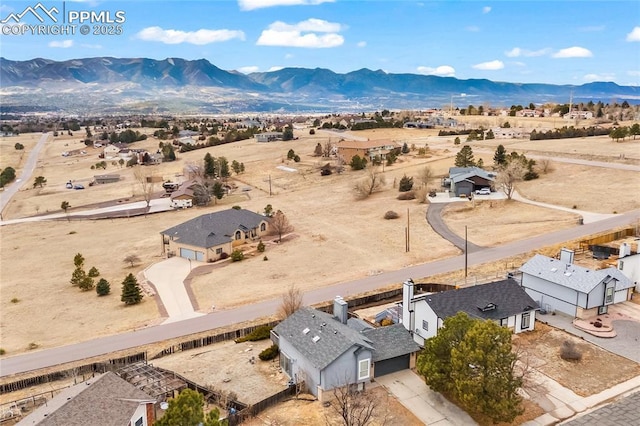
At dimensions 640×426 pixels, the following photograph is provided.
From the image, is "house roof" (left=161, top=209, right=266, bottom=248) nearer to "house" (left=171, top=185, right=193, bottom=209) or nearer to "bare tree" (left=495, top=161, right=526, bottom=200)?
"house" (left=171, top=185, right=193, bottom=209)

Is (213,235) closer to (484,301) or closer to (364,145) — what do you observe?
(484,301)

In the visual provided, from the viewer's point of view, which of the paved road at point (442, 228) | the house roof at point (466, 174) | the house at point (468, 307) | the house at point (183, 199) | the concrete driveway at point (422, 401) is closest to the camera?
the concrete driveway at point (422, 401)

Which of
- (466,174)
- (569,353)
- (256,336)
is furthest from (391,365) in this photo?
(466,174)

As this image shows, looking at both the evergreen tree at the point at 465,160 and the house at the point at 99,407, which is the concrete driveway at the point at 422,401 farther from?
the evergreen tree at the point at 465,160

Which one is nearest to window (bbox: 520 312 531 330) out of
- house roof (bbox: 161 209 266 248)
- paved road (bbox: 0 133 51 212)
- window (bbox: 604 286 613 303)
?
window (bbox: 604 286 613 303)

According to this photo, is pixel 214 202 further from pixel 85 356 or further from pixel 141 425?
pixel 141 425

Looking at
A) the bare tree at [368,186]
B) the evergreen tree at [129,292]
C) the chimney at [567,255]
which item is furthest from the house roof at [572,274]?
the bare tree at [368,186]
